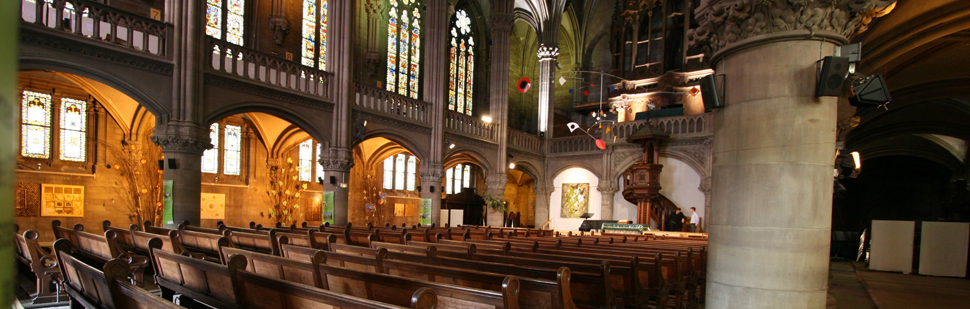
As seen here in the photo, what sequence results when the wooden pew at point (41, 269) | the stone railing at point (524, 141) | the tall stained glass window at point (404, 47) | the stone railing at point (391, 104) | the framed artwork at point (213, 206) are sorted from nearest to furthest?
the wooden pew at point (41, 269)
the stone railing at point (391, 104)
the framed artwork at point (213, 206)
the tall stained glass window at point (404, 47)
the stone railing at point (524, 141)

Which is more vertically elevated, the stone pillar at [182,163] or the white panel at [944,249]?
the stone pillar at [182,163]

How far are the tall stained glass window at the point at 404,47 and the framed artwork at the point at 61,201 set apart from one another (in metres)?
10.2

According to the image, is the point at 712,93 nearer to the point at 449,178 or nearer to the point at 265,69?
the point at 265,69

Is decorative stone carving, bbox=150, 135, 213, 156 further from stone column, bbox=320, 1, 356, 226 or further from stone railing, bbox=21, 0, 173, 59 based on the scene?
stone column, bbox=320, 1, 356, 226

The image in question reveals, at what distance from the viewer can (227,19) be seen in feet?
49.8

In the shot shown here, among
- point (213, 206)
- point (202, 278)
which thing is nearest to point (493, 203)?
point (213, 206)

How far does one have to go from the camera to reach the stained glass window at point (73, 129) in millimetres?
12820

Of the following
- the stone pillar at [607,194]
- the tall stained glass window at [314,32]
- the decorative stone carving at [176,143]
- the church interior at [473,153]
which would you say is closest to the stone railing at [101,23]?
the church interior at [473,153]

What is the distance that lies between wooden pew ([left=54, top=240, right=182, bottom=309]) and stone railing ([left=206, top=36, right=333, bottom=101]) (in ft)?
28.4

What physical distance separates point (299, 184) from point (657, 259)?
15198 mm

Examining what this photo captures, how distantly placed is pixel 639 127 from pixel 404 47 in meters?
9.78

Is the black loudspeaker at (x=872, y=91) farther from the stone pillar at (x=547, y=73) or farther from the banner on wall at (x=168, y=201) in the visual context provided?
the stone pillar at (x=547, y=73)

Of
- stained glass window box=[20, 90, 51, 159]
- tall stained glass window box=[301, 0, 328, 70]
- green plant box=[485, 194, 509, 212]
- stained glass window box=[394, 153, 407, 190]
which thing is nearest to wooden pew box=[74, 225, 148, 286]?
stained glass window box=[20, 90, 51, 159]

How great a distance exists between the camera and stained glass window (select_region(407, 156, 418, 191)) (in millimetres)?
22919
